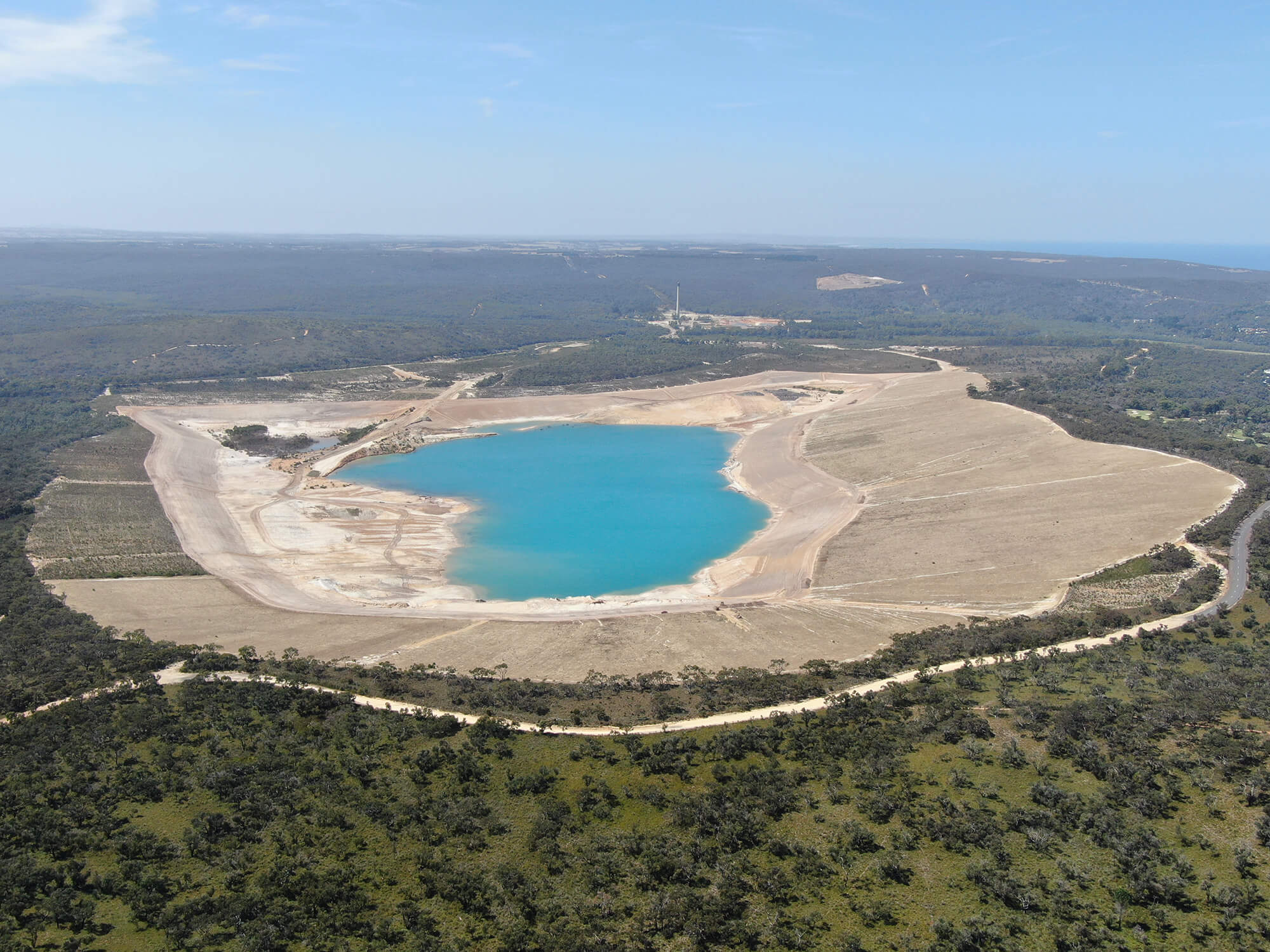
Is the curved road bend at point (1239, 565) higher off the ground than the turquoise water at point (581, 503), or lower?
higher

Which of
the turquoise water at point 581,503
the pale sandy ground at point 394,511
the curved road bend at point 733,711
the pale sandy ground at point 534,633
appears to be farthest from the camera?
the turquoise water at point 581,503

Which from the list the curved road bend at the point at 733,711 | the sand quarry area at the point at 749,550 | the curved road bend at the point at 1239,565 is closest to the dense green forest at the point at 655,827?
the curved road bend at the point at 733,711

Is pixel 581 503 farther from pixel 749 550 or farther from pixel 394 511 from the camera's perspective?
pixel 749 550

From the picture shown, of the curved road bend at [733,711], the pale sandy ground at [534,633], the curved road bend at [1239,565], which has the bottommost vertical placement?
the pale sandy ground at [534,633]

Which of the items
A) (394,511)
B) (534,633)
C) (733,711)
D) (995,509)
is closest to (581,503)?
(394,511)

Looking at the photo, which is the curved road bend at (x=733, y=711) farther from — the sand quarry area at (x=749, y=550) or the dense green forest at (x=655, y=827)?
the sand quarry area at (x=749, y=550)
